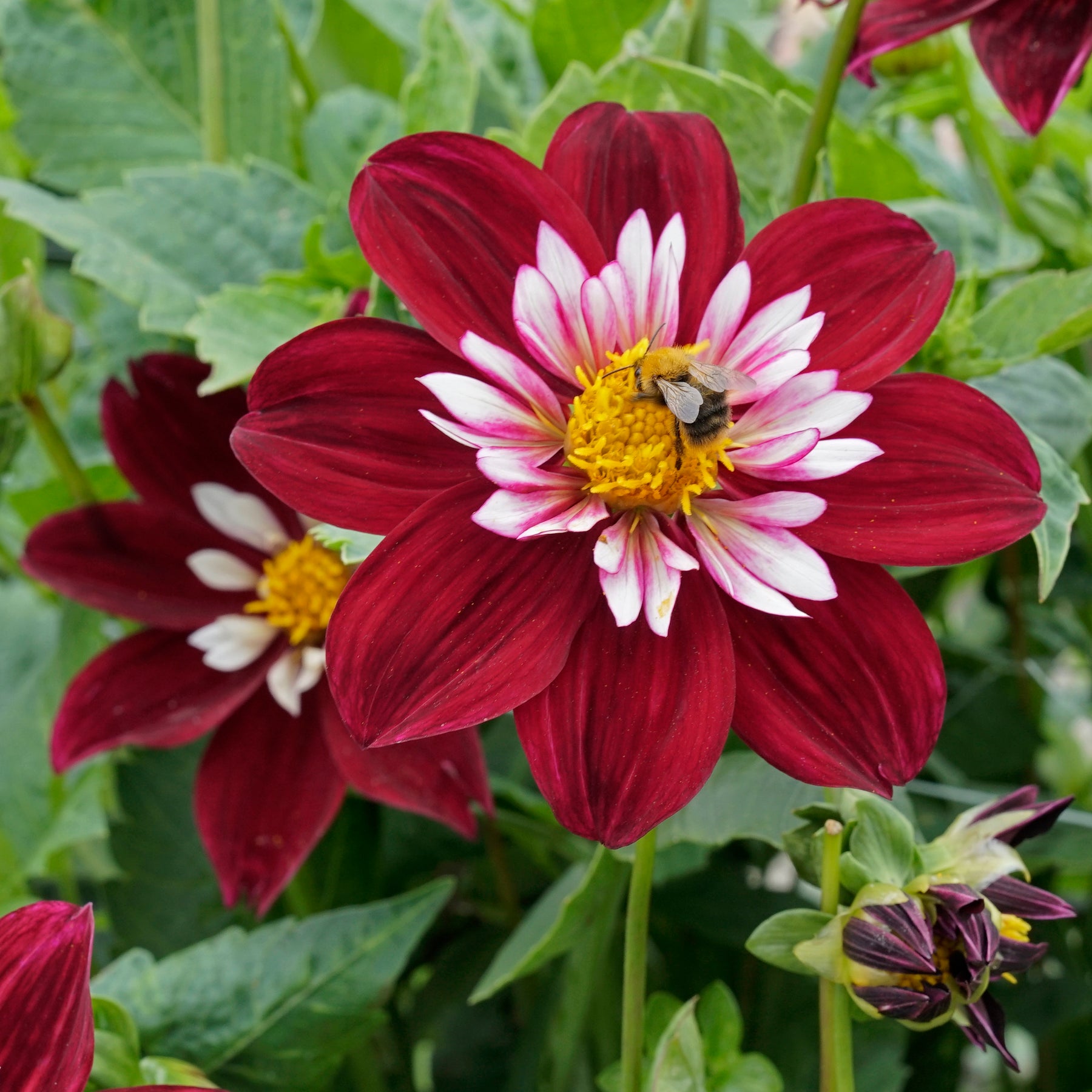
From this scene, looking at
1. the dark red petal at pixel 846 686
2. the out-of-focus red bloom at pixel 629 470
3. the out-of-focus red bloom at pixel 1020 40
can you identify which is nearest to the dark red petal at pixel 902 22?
the out-of-focus red bloom at pixel 1020 40

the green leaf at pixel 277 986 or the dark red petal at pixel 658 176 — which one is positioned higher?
the dark red petal at pixel 658 176

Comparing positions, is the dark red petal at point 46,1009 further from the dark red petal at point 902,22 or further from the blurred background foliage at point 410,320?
the dark red petal at point 902,22

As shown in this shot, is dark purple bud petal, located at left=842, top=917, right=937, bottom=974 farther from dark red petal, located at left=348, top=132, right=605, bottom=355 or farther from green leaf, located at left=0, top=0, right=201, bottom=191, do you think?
green leaf, located at left=0, top=0, right=201, bottom=191

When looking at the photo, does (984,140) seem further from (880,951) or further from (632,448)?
(880,951)

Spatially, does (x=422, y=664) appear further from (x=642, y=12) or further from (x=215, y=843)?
(x=642, y=12)

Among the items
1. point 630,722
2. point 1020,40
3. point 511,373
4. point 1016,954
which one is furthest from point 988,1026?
point 1020,40

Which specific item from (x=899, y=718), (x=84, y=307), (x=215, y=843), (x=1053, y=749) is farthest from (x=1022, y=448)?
(x=84, y=307)
